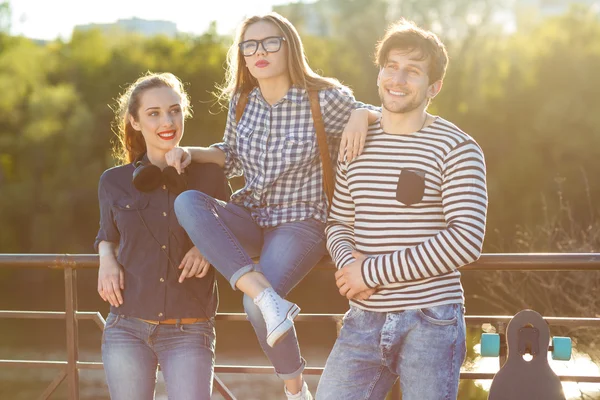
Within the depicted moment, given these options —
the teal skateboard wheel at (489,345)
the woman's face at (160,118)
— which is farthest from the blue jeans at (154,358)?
the teal skateboard wheel at (489,345)

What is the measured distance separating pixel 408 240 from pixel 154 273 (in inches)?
35.4

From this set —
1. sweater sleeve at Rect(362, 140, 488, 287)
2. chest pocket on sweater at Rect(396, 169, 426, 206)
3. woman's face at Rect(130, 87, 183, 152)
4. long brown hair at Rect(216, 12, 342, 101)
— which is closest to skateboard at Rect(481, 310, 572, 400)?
sweater sleeve at Rect(362, 140, 488, 287)

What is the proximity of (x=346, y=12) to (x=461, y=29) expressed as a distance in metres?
6.35

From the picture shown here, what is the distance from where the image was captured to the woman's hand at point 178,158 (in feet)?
8.78

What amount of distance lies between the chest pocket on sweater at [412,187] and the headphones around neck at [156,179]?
0.83 m

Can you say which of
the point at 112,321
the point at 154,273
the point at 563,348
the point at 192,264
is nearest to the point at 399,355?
the point at 563,348

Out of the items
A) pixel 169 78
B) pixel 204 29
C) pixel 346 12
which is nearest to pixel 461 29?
pixel 346 12

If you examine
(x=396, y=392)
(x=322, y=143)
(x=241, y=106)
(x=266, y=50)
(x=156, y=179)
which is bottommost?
(x=396, y=392)

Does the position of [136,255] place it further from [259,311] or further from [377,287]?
[377,287]

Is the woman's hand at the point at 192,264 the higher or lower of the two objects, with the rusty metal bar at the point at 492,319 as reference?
higher

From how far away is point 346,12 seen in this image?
100ft

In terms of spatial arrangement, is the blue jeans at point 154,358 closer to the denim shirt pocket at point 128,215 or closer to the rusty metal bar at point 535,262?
the denim shirt pocket at point 128,215

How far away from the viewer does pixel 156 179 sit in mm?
2715

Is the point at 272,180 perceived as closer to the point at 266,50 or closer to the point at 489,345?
the point at 266,50
